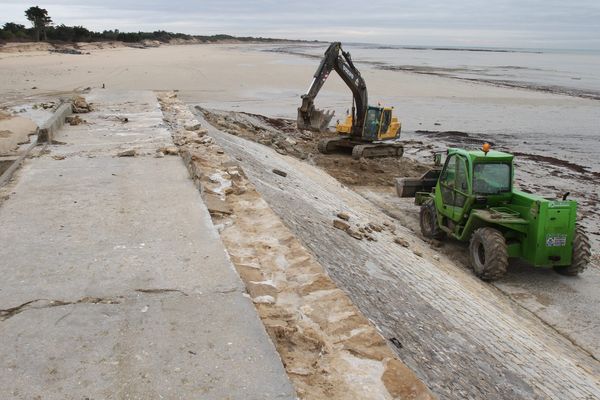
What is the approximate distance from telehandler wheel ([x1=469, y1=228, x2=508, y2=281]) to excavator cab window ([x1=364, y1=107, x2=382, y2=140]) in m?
10.0

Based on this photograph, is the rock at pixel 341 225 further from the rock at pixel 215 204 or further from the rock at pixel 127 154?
the rock at pixel 127 154

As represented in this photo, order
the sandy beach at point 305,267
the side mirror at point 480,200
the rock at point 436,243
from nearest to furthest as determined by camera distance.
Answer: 1. the sandy beach at point 305,267
2. the side mirror at point 480,200
3. the rock at point 436,243

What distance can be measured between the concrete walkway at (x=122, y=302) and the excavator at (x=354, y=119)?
10427mm

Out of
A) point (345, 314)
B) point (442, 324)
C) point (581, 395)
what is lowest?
point (581, 395)

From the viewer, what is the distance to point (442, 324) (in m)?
6.34

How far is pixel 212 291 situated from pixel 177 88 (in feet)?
107

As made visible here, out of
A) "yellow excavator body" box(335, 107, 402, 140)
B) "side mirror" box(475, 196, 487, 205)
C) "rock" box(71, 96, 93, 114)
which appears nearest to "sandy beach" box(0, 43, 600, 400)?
"rock" box(71, 96, 93, 114)

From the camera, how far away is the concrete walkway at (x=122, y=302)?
3449 mm

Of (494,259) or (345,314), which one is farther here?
(494,259)

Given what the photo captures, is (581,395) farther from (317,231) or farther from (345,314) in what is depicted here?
(317,231)

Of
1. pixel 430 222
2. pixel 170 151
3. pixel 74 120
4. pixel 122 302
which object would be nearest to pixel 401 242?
pixel 430 222

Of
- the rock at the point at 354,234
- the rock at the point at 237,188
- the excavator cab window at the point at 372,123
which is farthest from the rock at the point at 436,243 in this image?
the excavator cab window at the point at 372,123

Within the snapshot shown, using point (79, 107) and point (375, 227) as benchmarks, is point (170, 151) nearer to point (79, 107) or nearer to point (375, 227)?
point (375, 227)

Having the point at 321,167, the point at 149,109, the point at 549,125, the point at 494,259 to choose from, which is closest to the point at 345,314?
the point at 494,259
